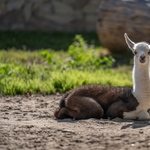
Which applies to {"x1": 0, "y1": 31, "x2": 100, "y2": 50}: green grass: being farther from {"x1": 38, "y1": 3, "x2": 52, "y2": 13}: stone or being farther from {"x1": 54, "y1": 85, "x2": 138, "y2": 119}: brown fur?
{"x1": 54, "y1": 85, "x2": 138, "y2": 119}: brown fur

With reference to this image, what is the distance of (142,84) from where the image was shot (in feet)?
15.7

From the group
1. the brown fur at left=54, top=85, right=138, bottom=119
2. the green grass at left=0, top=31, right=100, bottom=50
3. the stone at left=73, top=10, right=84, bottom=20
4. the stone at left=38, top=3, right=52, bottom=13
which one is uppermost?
the stone at left=38, top=3, right=52, bottom=13

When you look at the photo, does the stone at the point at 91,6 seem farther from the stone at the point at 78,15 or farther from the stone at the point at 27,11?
the stone at the point at 27,11

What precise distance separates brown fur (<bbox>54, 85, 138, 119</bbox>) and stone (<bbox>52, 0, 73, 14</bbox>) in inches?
434

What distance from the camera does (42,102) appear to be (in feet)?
20.6

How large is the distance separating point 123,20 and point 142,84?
647 centimetres

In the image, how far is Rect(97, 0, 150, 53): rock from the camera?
417 inches

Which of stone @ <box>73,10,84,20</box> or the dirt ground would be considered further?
stone @ <box>73,10,84,20</box>

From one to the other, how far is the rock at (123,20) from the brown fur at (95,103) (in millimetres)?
6076

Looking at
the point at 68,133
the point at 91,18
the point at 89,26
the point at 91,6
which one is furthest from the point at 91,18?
the point at 68,133

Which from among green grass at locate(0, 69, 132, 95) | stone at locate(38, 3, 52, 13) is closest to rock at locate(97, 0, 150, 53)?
green grass at locate(0, 69, 132, 95)

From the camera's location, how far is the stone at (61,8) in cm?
1544

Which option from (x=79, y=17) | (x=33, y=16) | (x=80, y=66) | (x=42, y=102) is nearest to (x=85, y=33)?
(x=79, y=17)

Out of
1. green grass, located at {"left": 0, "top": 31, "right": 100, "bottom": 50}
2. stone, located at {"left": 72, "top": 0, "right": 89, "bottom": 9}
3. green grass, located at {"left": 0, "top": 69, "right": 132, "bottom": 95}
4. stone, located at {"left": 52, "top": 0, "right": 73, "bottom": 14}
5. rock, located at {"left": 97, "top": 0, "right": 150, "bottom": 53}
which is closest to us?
green grass, located at {"left": 0, "top": 69, "right": 132, "bottom": 95}
